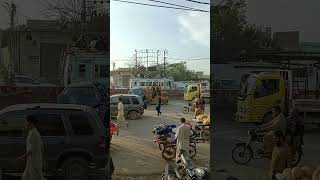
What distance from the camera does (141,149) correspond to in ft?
37.0

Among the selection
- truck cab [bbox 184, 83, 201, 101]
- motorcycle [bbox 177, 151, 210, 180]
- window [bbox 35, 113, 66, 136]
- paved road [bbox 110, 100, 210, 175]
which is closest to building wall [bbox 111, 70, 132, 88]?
paved road [bbox 110, 100, 210, 175]

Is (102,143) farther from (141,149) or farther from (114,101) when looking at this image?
(114,101)

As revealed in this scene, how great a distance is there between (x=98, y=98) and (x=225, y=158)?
2.25m

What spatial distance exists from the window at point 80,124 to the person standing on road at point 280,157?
2658mm

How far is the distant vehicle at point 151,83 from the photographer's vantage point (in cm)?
1353

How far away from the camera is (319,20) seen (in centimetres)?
818

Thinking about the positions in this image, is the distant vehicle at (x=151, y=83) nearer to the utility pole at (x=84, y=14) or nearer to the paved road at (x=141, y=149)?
the paved road at (x=141, y=149)

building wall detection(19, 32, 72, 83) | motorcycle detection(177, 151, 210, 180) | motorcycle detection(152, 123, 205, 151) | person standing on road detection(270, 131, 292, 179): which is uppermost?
building wall detection(19, 32, 72, 83)

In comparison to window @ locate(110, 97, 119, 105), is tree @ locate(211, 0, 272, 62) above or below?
above

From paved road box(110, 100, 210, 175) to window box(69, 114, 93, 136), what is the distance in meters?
2.09

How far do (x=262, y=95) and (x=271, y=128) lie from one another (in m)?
A: 0.66

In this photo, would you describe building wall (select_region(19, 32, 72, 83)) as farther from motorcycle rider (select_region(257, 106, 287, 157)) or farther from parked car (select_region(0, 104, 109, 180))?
motorcycle rider (select_region(257, 106, 287, 157))

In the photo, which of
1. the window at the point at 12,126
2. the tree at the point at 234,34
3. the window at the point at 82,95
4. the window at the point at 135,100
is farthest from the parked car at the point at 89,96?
the window at the point at 135,100

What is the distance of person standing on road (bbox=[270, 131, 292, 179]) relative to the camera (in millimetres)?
7219
